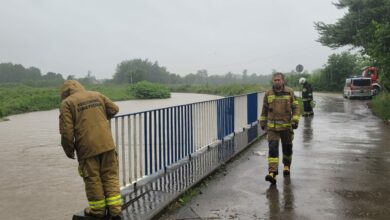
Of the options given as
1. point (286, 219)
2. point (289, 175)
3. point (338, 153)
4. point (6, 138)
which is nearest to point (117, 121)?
point (286, 219)

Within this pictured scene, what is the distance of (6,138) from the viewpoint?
16.1 metres

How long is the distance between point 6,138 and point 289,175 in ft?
41.6

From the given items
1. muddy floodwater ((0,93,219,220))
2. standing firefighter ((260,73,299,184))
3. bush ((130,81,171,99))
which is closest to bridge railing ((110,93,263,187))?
muddy floodwater ((0,93,219,220))

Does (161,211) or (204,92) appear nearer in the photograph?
(161,211)

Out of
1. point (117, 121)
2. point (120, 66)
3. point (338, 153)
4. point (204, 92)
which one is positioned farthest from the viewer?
point (120, 66)

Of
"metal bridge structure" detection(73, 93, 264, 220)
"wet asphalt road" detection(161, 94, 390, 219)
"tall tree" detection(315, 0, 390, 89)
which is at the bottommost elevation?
"wet asphalt road" detection(161, 94, 390, 219)

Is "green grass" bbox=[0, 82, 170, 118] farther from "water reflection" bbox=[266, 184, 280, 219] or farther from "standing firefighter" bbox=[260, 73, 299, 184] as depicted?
"water reflection" bbox=[266, 184, 280, 219]

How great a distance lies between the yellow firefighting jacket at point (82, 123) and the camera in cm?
418

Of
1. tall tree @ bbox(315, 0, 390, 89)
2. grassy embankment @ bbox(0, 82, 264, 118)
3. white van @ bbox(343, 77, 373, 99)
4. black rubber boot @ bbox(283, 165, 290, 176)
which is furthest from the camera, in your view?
grassy embankment @ bbox(0, 82, 264, 118)

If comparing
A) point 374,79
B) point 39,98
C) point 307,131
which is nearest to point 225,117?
point 307,131

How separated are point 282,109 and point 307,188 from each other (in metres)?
1.25

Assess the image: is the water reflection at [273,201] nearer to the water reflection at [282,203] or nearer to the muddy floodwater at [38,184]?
the water reflection at [282,203]

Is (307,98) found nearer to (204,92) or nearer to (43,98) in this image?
(43,98)

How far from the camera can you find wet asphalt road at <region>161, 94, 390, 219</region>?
16.4ft
